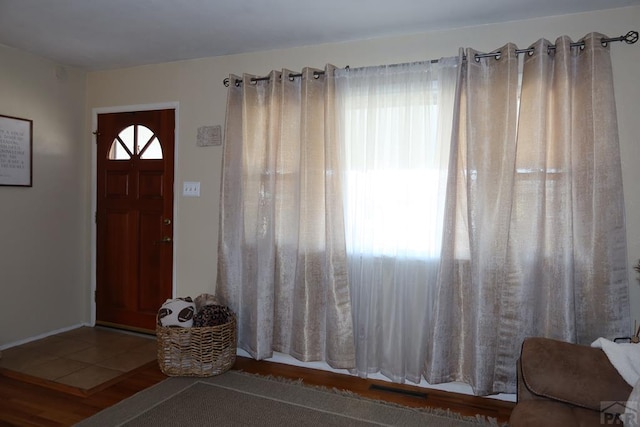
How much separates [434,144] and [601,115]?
35.3 inches

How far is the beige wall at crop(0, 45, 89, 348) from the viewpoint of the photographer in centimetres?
334

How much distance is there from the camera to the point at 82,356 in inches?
127

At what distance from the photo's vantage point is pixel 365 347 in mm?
2844

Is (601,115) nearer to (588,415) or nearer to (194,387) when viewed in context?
(588,415)

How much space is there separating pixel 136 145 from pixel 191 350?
1.90 metres

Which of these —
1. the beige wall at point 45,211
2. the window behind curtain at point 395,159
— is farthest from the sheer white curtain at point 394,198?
the beige wall at point 45,211

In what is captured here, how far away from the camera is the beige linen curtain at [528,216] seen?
2350mm

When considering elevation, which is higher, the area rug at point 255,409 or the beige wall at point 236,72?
the beige wall at point 236,72

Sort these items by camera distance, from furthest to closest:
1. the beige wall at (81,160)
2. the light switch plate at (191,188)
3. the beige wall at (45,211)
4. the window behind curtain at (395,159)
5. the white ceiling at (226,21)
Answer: the light switch plate at (191,188) < the beige wall at (45,211) < the beige wall at (81,160) < the window behind curtain at (395,159) < the white ceiling at (226,21)

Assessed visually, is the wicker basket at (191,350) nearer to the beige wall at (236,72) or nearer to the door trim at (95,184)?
the beige wall at (236,72)

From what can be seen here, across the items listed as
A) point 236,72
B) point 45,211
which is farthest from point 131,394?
point 236,72

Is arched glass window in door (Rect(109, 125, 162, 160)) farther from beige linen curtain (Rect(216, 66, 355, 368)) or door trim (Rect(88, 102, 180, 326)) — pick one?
beige linen curtain (Rect(216, 66, 355, 368))

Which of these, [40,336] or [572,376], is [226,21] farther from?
[40,336]

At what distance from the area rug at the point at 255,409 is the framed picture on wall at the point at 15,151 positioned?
78.6 inches
